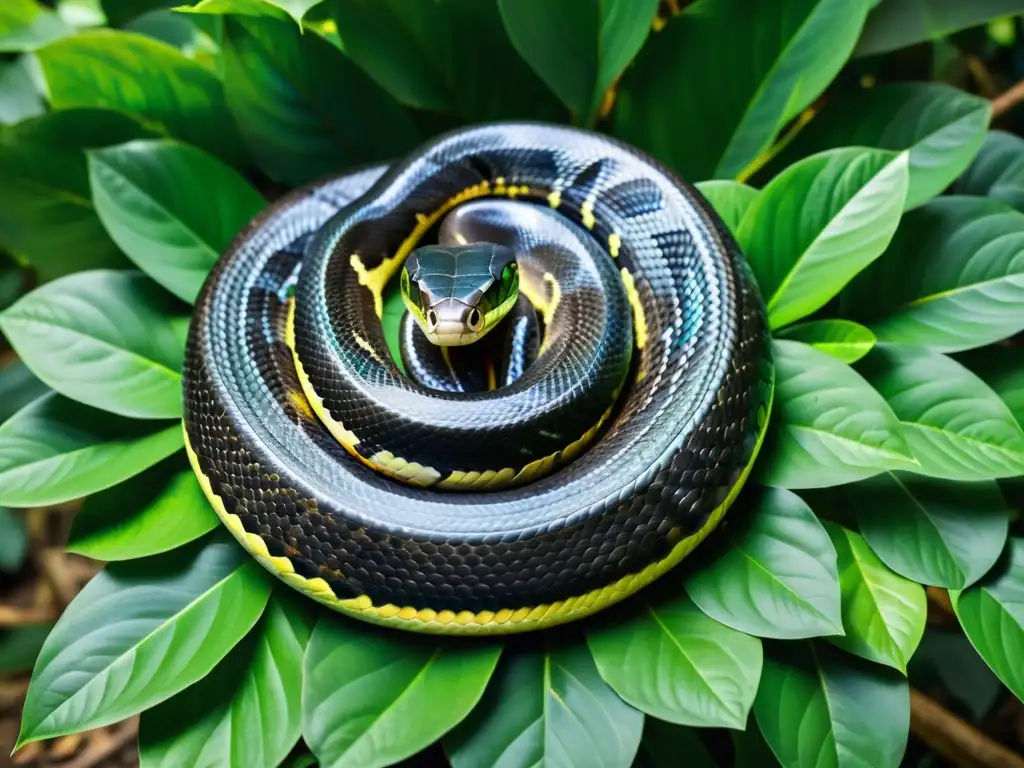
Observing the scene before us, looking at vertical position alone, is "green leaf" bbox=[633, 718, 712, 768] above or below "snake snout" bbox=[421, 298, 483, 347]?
below

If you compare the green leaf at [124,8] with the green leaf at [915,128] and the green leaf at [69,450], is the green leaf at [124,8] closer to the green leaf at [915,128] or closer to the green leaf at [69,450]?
the green leaf at [69,450]

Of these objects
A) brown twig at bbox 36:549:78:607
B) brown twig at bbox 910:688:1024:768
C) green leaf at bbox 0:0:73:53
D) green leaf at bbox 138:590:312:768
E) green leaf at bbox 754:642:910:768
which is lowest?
brown twig at bbox 36:549:78:607

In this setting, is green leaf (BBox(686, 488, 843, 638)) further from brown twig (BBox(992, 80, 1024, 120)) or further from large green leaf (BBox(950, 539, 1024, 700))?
brown twig (BBox(992, 80, 1024, 120))

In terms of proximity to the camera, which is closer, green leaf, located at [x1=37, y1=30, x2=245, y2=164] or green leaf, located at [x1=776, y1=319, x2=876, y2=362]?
green leaf, located at [x1=776, y1=319, x2=876, y2=362]

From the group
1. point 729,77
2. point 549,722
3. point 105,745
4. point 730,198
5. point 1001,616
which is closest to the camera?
point 549,722

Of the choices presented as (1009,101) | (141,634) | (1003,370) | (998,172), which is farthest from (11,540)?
(1009,101)

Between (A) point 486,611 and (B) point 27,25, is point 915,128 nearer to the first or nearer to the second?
(A) point 486,611

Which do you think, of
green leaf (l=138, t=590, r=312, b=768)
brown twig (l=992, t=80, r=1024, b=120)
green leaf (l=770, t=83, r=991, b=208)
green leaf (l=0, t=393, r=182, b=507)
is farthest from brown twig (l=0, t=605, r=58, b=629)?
brown twig (l=992, t=80, r=1024, b=120)
